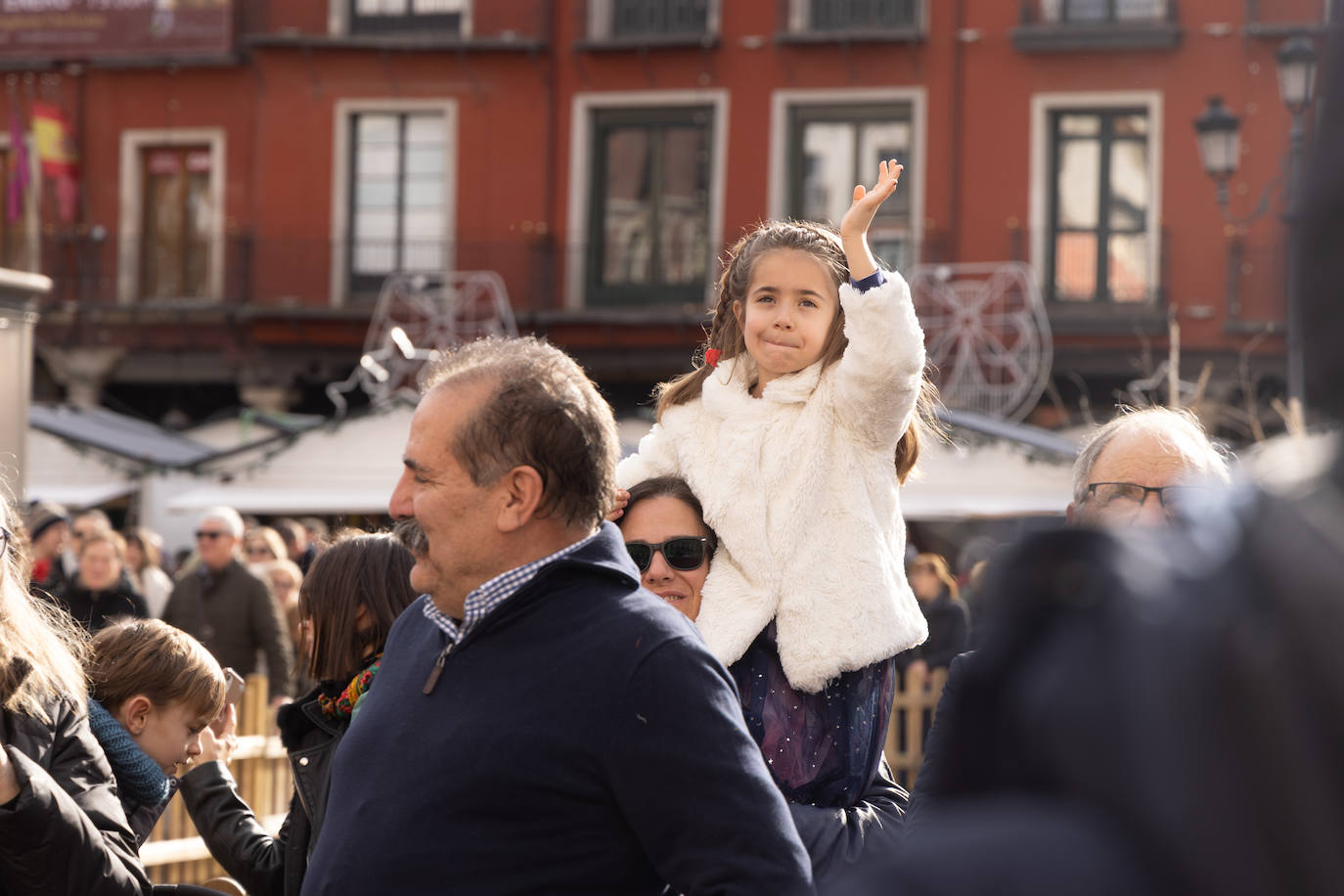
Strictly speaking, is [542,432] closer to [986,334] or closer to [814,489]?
[814,489]

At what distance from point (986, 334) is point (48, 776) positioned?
1980cm

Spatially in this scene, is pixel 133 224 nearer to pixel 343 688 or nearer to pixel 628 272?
pixel 628 272

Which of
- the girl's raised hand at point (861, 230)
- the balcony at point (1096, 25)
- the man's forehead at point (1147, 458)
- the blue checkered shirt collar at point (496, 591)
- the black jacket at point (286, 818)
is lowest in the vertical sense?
the black jacket at point (286, 818)

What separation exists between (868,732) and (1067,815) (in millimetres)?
2393

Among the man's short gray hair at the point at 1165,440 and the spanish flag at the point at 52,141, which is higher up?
the spanish flag at the point at 52,141

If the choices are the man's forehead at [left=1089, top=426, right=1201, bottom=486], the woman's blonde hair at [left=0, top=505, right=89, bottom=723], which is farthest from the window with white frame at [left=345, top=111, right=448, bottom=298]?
the man's forehead at [left=1089, top=426, right=1201, bottom=486]

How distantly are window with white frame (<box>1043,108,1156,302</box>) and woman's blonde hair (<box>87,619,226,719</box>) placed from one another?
796 inches

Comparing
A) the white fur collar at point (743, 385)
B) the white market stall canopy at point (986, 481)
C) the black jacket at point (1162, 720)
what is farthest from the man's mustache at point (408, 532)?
the white market stall canopy at point (986, 481)

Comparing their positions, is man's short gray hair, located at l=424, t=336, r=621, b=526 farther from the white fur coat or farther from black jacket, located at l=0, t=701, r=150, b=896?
black jacket, located at l=0, t=701, r=150, b=896

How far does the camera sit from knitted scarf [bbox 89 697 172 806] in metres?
3.78

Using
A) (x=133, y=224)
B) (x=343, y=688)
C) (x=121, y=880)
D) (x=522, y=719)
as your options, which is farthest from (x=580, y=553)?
(x=133, y=224)

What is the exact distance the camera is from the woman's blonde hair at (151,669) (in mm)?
4012

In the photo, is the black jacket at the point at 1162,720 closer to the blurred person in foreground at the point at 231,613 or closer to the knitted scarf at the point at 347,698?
the knitted scarf at the point at 347,698

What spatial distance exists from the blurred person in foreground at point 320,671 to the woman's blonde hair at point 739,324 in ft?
2.85
